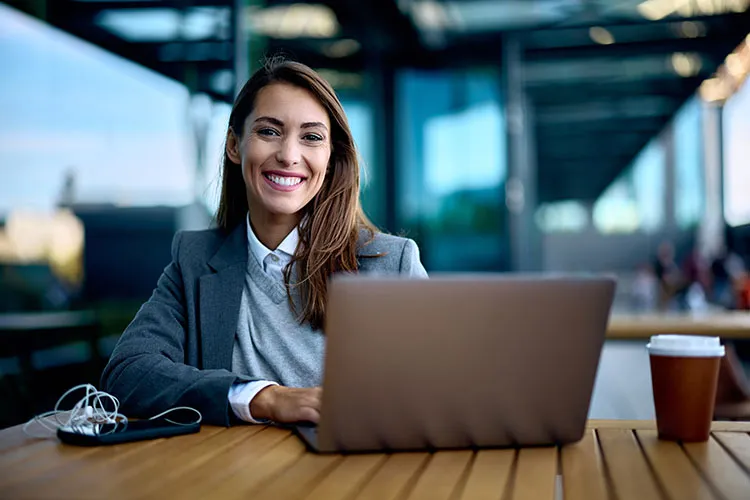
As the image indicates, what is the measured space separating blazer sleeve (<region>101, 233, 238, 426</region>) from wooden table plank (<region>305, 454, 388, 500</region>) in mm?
360

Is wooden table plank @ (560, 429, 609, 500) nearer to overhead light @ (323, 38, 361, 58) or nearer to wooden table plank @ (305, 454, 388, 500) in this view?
wooden table plank @ (305, 454, 388, 500)

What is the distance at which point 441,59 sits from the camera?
771 centimetres

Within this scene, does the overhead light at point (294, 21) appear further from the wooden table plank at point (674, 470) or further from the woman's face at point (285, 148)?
the wooden table plank at point (674, 470)

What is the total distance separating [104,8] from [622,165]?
25667 millimetres

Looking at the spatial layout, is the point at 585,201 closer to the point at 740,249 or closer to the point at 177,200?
the point at 740,249

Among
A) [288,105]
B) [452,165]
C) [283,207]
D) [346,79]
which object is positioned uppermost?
[346,79]

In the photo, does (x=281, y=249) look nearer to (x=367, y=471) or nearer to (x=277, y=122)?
(x=277, y=122)

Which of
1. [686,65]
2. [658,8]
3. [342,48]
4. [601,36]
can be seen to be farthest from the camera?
[686,65]

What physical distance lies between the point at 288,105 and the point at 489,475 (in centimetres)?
106

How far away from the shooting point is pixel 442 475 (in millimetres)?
1126

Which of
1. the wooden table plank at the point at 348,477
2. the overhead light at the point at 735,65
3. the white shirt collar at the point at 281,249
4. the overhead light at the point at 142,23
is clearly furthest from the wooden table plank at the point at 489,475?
the overhead light at the point at 735,65

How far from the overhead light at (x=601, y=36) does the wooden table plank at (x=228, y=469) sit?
6.94 metres

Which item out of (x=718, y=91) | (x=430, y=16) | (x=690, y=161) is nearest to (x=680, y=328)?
(x=430, y=16)

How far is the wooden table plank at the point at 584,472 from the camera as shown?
104 cm
